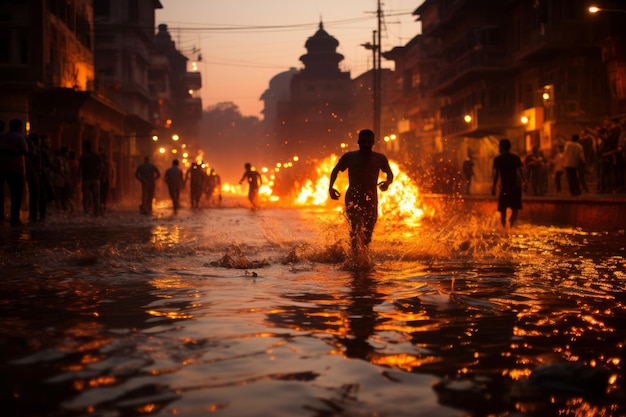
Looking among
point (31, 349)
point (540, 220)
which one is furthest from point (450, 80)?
point (31, 349)

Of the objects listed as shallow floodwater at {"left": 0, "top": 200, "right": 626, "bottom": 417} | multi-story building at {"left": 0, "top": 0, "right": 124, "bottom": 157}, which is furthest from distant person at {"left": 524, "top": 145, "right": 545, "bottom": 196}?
shallow floodwater at {"left": 0, "top": 200, "right": 626, "bottom": 417}

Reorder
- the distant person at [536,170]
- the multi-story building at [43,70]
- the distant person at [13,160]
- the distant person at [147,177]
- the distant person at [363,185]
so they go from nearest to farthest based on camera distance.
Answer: the distant person at [363,185] → the distant person at [13,160] → the distant person at [147,177] → the distant person at [536,170] → the multi-story building at [43,70]

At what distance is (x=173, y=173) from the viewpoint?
100.0 feet

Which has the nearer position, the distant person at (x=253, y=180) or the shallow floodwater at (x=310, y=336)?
the shallow floodwater at (x=310, y=336)

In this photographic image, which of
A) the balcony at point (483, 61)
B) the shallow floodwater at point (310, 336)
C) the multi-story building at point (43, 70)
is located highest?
the balcony at point (483, 61)

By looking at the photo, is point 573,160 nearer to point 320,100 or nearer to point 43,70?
point 43,70

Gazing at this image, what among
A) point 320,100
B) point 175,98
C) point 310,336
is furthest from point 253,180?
point 320,100

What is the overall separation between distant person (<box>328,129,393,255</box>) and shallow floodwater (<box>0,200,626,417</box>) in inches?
22.1

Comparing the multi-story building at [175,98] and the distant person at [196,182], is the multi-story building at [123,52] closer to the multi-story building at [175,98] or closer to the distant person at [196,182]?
the multi-story building at [175,98]

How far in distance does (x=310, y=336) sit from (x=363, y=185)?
595cm

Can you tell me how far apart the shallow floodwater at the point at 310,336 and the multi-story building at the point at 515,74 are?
30.2m

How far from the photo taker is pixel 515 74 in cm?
5059

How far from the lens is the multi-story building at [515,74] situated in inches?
1622

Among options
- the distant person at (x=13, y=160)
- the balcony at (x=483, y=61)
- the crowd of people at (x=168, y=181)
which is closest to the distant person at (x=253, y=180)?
the crowd of people at (x=168, y=181)
